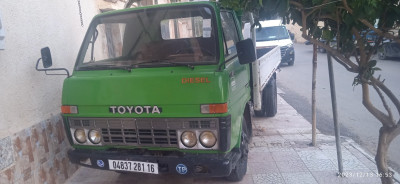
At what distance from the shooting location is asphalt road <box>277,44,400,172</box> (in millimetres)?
5344

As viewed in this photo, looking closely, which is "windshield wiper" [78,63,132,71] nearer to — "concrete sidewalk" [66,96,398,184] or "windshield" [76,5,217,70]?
"windshield" [76,5,217,70]

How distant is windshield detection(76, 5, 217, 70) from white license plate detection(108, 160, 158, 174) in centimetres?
97

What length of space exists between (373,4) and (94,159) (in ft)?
9.16

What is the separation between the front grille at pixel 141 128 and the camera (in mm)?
2945

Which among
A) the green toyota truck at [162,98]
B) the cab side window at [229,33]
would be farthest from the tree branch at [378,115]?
the cab side window at [229,33]

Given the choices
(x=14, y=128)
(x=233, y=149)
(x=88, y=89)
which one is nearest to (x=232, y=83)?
(x=233, y=149)

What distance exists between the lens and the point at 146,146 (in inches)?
123

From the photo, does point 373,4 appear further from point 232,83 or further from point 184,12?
point 184,12

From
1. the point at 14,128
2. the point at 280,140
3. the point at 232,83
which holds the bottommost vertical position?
the point at 280,140

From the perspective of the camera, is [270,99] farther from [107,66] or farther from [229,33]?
[107,66]

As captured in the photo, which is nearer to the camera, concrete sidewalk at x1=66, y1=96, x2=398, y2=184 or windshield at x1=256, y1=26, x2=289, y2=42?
concrete sidewalk at x1=66, y1=96, x2=398, y2=184

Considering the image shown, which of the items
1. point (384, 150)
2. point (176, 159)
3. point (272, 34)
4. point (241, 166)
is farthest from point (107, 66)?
point (272, 34)

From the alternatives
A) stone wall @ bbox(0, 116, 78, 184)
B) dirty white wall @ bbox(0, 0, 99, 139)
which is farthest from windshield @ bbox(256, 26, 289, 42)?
stone wall @ bbox(0, 116, 78, 184)

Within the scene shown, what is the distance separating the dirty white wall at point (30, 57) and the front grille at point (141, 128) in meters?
0.64
